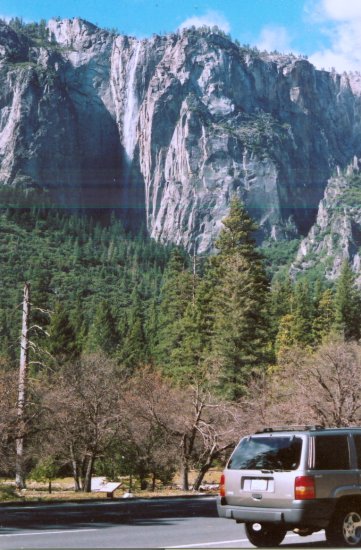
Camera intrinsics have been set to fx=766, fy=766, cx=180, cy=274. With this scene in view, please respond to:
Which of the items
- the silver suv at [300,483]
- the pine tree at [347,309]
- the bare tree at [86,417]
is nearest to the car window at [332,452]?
the silver suv at [300,483]

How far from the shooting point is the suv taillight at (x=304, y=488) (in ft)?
34.3

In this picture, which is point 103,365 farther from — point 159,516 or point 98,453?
point 159,516

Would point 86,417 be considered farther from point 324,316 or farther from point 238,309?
point 324,316

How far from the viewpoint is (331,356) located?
119 ft

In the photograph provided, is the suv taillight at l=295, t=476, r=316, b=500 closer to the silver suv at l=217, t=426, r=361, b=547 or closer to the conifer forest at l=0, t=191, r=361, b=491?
the silver suv at l=217, t=426, r=361, b=547

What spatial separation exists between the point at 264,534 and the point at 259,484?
130 centimetres

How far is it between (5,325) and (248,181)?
104 meters

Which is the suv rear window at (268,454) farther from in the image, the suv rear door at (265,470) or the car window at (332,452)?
the car window at (332,452)

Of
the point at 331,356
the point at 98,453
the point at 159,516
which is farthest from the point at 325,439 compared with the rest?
the point at 331,356

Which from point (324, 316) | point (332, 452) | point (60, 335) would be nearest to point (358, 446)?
point (332, 452)

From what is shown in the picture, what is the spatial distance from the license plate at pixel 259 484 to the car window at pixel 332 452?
767 millimetres

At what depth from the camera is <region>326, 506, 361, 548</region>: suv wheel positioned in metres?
10.7

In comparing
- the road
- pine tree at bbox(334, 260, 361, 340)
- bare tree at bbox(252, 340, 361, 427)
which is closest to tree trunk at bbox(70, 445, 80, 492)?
bare tree at bbox(252, 340, 361, 427)

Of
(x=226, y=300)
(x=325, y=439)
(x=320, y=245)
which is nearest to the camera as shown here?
(x=325, y=439)
